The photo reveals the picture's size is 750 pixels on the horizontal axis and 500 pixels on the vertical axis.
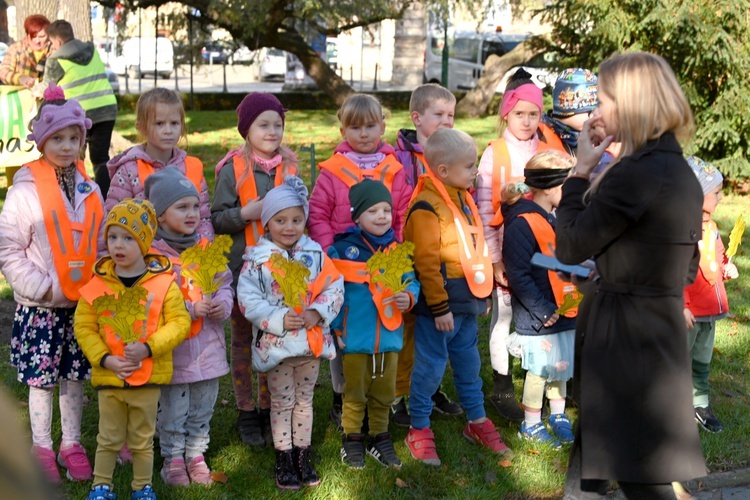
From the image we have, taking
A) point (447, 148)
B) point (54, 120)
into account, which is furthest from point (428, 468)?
point (54, 120)

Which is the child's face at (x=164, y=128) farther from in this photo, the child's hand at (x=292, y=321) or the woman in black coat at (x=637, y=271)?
the woman in black coat at (x=637, y=271)

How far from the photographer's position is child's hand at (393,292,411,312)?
4551mm

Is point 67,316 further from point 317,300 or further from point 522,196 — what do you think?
point 522,196

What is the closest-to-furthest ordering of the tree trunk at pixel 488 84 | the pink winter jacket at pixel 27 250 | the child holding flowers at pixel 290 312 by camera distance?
the pink winter jacket at pixel 27 250, the child holding flowers at pixel 290 312, the tree trunk at pixel 488 84

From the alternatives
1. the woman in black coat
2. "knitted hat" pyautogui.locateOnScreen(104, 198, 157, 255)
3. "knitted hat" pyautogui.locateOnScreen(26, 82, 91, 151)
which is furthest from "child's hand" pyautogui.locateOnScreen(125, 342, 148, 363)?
the woman in black coat

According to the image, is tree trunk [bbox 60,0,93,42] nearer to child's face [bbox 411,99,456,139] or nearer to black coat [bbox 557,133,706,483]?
child's face [bbox 411,99,456,139]

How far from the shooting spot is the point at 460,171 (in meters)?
4.74

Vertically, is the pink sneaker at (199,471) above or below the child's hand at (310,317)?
below

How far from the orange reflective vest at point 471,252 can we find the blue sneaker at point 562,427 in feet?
3.29

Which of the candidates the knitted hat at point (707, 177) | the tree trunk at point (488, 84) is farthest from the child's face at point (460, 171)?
the tree trunk at point (488, 84)

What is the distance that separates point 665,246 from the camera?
10.4 ft

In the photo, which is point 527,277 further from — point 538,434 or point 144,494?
point 144,494

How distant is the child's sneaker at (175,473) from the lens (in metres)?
4.46


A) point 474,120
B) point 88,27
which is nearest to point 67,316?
point 88,27
